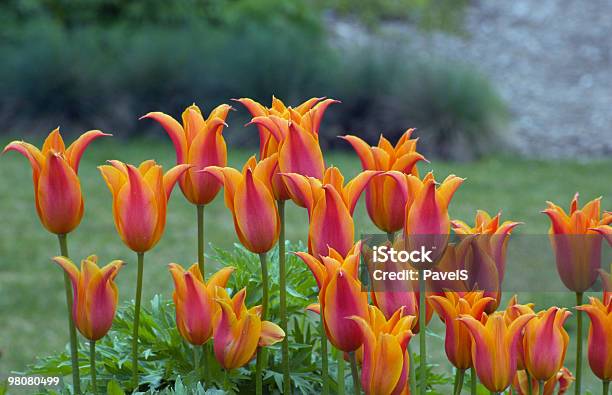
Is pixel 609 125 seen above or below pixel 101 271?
above

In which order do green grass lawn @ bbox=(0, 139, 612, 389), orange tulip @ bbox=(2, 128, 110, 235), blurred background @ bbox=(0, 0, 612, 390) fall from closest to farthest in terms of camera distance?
orange tulip @ bbox=(2, 128, 110, 235) → green grass lawn @ bbox=(0, 139, 612, 389) → blurred background @ bbox=(0, 0, 612, 390)

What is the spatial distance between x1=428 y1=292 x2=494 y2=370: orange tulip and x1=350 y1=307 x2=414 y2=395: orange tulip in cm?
13

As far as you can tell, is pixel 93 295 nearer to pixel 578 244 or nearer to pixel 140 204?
pixel 140 204

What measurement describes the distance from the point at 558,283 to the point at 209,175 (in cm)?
72

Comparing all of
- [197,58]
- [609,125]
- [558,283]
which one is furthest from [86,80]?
[558,283]

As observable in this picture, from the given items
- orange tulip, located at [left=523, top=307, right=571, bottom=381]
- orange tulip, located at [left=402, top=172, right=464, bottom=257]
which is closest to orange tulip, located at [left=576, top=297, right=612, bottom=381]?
orange tulip, located at [left=523, top=307, right=571, bottom=381]

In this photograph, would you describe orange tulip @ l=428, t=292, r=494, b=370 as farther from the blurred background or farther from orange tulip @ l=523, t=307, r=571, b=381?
the blurred background

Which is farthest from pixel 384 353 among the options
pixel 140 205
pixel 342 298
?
pixel 140 205

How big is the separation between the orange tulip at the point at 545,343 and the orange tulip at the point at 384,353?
21 cm

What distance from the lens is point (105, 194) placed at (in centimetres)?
780

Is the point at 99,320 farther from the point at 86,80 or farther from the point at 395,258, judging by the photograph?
the point at 86,80

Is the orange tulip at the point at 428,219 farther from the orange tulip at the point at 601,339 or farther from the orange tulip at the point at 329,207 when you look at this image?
the orange tulip at the point at 601,339

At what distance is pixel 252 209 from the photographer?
1.55m

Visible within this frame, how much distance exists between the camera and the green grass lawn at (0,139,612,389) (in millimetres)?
5395
